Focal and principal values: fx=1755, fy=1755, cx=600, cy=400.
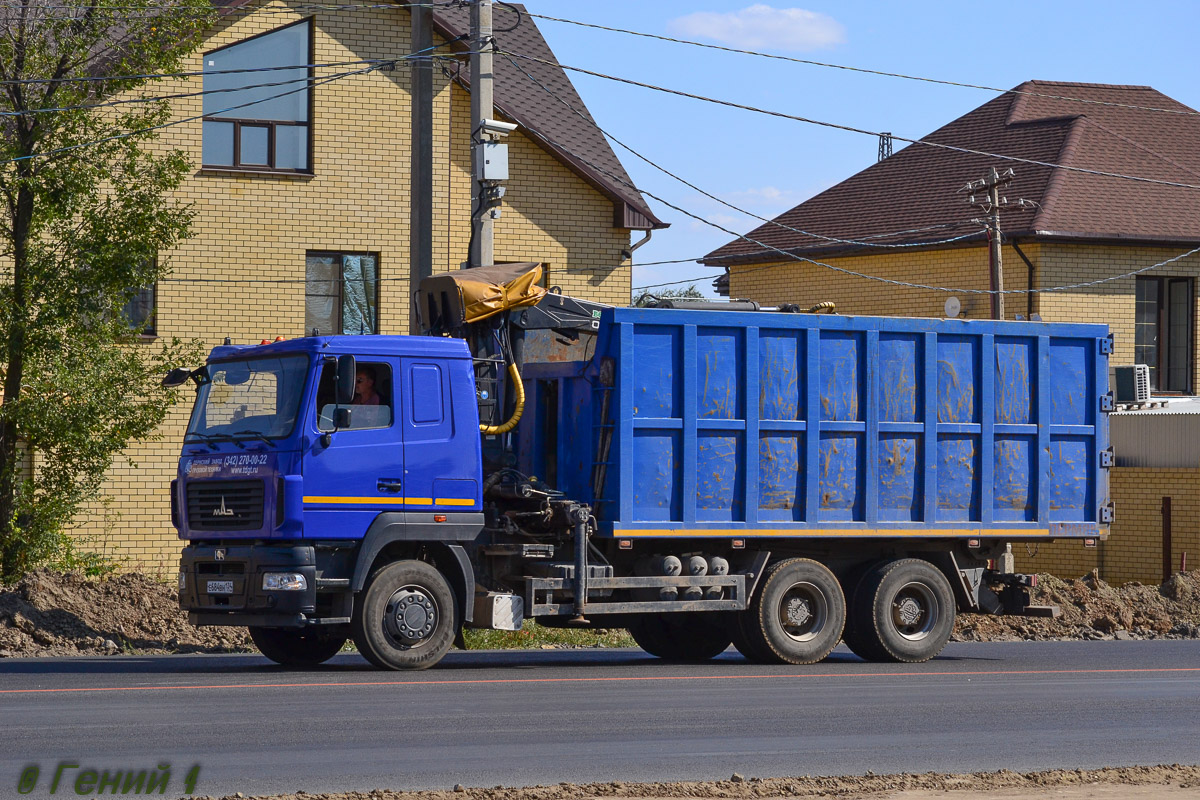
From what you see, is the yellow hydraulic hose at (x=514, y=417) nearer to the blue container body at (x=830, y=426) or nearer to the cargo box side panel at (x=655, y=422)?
the blue container body at (x=830, y=426)

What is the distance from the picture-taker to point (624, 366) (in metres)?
15.5

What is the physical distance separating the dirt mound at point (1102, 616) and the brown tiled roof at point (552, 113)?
801 centimetres

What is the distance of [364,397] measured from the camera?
1486 centimetres

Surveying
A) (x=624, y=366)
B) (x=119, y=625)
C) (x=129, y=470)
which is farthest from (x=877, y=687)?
(x=129, y=470)

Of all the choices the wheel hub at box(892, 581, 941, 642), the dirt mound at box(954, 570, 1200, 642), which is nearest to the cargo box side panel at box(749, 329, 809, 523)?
the wheel hub at box(892, 581, 941, 642)

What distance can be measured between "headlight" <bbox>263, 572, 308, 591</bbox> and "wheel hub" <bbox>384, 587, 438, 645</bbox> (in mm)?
812

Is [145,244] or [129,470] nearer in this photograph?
[145,244]

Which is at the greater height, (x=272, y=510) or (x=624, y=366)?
(x=624, y=366)

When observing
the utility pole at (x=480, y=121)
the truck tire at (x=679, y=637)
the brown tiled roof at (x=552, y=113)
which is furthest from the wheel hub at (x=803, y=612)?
the brown tiled roof at (x=552, y=113)

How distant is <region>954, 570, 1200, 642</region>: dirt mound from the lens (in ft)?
70.2

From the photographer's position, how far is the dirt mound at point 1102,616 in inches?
843

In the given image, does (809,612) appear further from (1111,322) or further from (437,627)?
(1111,322)

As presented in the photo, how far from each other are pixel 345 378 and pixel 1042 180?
24.6 metres

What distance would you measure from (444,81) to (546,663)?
11.1m
